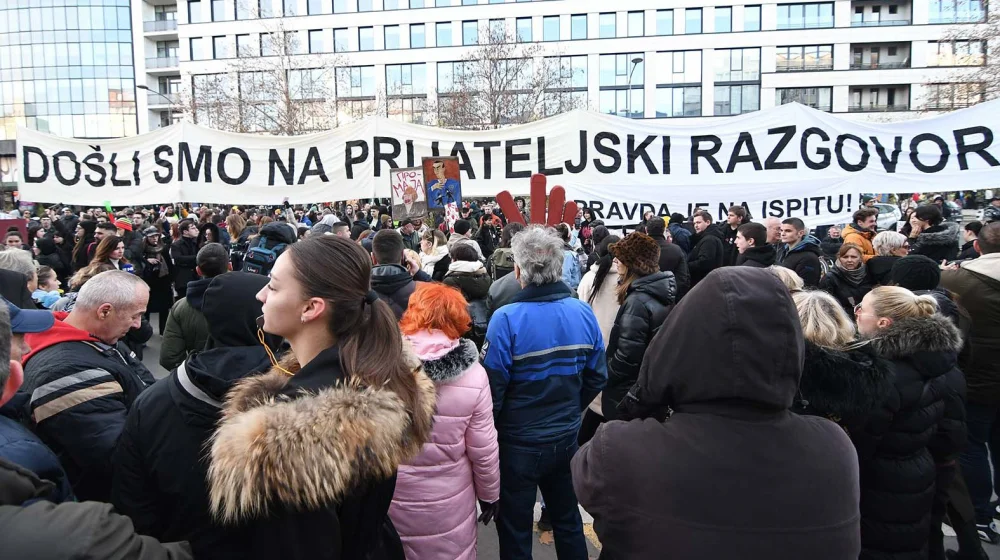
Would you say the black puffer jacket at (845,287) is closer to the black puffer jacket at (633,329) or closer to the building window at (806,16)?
the black puffer jacket at (633,329)

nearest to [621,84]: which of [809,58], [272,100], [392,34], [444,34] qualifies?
[809,58]

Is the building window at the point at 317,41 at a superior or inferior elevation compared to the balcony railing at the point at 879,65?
superior

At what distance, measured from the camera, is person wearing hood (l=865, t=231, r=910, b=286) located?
495 centimetres

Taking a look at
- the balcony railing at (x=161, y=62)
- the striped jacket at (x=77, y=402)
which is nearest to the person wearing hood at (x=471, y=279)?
the striped jacket at (x=77, y=402)

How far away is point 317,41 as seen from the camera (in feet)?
167

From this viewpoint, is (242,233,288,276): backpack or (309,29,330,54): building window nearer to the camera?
(242,233,288,276): backpack

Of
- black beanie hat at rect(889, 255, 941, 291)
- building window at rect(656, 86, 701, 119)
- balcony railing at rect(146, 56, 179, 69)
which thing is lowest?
black beanie hat at rect(889, 255, 941, 291)

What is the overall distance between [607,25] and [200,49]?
35.2 meters

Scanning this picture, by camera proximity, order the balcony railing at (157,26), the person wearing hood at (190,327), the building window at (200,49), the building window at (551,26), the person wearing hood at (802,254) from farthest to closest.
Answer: the balcony railing at (157,26) → the building window at (200,49) → the building window at (551,26) → the person wearing hood at (802,254) → the person wearing hood at (190,327)

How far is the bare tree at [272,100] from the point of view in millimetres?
28517

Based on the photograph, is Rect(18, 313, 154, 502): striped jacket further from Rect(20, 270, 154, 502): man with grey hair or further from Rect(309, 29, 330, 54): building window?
Rect(309, 29, 330, 54): building window

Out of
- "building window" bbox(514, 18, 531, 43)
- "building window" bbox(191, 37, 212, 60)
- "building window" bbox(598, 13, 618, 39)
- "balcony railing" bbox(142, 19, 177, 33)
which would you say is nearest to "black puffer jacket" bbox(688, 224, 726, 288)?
"building window" bbox(514, 18, 531, 43)

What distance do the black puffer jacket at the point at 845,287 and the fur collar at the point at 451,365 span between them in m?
3.84

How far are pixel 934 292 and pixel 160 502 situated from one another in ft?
13.1
